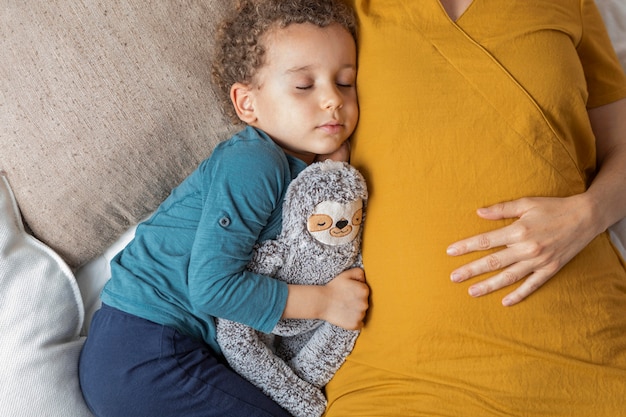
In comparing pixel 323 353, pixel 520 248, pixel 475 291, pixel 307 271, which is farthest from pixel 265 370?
pixel 520 248

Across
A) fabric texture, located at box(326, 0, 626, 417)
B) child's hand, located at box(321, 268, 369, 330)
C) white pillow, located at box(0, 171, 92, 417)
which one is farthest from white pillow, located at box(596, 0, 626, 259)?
white pillow, located at box(0, 171, 92, 417)

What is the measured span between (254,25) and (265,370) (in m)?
0.72

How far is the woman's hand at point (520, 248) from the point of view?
3.35ft

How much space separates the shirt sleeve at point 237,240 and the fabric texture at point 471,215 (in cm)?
20

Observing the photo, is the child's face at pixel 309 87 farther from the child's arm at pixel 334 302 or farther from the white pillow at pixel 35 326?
the white pillow at pixel 35 326

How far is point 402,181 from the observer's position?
3.51ft

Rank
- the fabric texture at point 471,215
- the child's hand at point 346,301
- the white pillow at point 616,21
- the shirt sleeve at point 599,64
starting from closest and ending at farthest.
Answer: the fabric texture at point 471,215 < the child's hand at point 346,301 < the shirt sleeve at point 599,64 < the white pillow at point 616,21

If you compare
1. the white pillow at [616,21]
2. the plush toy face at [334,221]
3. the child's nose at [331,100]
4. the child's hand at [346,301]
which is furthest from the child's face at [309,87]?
the white pillow at [616,21]

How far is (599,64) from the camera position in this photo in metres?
1.25

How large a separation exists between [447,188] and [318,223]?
0.81 feet

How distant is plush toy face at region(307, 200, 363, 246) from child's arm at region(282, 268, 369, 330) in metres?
0.09

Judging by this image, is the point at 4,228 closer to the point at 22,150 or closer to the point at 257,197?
the point at 22,150

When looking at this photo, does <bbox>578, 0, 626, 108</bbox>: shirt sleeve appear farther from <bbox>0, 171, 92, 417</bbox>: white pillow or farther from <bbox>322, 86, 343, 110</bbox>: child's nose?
<bbox>0, 171, 92, 417</bbox>: white pillow

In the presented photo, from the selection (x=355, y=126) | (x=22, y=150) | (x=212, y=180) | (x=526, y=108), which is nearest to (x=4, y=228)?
(x=22, y=150)
